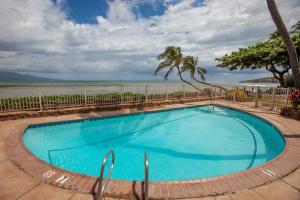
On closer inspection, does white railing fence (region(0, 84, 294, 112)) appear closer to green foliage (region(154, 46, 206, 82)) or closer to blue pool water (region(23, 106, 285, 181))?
blue pool water (region(23, 106, 285, 181))

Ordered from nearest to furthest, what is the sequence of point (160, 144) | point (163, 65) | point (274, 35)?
point (160, 144)
point (163, 65)
point (274, 35)

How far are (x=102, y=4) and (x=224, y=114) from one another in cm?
906

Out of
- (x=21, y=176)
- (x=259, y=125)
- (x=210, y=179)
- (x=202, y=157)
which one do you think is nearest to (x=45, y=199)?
(x=21, y=176)

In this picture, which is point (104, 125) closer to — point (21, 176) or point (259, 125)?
point (21, 176)

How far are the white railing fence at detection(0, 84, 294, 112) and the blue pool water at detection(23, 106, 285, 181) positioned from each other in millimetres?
1293

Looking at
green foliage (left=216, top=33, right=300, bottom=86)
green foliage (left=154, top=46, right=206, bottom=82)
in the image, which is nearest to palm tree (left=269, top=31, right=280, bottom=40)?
green foliage (left=216, top=33, right=300, bottom=86)

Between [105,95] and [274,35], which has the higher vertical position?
[274,35]

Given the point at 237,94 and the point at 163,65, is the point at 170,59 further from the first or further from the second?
the point at 237,94

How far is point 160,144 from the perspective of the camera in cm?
600

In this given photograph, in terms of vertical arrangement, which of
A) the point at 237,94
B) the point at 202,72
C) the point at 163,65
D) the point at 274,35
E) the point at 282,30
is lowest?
the point at 237,94

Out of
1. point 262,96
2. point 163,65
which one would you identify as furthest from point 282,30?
point 163,65

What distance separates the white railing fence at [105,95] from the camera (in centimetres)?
712

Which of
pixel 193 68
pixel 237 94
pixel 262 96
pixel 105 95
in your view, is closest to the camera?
pixel 105 95

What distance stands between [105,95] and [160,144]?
14.6ft
